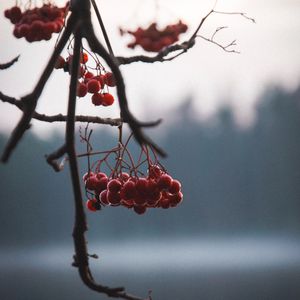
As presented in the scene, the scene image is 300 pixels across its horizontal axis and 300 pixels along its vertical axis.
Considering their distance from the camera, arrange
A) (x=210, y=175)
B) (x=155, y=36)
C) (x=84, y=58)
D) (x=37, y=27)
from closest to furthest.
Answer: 1. (x=155, y=36)
2. (x=37, y=27)
3. (x=84, y=58)
4. (x=210, y=175)

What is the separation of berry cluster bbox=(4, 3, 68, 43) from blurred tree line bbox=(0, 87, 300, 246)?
1039 cm

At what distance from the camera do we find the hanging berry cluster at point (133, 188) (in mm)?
870

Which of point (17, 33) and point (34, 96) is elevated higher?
point (17, 33)

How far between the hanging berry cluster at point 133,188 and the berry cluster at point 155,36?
23cm

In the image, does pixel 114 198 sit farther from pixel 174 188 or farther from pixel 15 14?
pixel 15 14

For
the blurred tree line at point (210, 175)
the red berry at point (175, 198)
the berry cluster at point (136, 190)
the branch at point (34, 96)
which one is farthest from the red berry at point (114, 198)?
the blurred tree line at point (210, 175)

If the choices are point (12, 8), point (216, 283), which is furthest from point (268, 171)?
point (12, 8)

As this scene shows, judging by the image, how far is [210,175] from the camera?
1366cm

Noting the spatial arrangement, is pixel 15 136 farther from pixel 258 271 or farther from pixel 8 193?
pixel 8 193

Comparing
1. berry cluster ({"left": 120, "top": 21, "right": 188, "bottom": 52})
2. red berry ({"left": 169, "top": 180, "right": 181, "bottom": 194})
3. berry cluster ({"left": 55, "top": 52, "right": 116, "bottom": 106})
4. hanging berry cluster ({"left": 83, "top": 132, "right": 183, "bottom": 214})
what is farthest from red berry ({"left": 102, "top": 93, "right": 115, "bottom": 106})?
berry cluster ({"left": 120, "top": 21, "right": 188, "bottom": 52})

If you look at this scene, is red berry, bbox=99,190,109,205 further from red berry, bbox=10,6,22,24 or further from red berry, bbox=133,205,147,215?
red berry, bbox=10,6,22,24

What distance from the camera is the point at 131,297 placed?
0.57 m

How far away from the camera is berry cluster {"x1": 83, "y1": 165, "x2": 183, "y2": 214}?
34.3 inches

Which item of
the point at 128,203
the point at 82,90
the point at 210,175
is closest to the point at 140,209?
the point at 128,203
